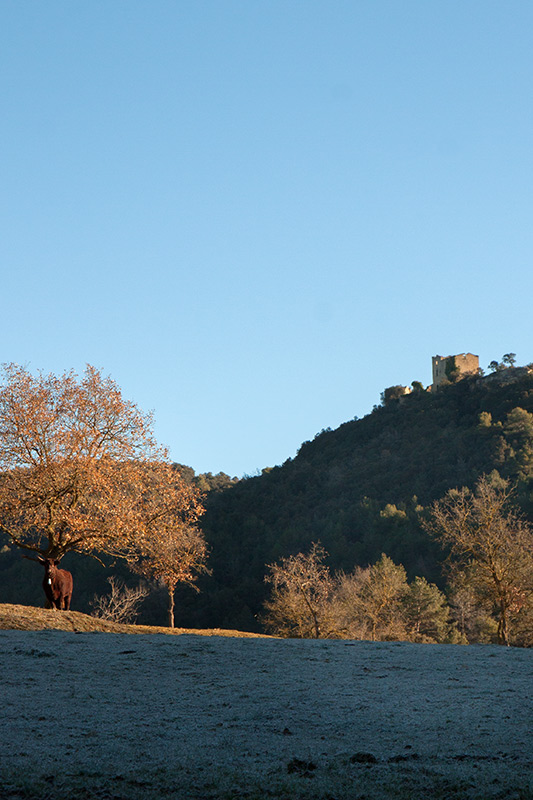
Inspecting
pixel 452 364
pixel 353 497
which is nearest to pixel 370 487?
pixel 353 497

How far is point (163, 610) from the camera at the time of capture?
214ft

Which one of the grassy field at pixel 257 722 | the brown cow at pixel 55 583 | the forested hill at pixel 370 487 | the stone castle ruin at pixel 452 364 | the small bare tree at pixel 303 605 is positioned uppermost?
the stone castle ruin at pixel 452 364

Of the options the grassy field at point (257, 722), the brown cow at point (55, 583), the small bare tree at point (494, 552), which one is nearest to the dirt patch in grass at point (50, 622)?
the brown cow at point (55, 583)

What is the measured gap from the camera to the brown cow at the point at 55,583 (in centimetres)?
2248

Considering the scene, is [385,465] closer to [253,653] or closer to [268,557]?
[268,557]

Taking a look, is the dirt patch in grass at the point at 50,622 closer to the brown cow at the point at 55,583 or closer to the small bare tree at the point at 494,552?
the brown cow at the point at 55,583

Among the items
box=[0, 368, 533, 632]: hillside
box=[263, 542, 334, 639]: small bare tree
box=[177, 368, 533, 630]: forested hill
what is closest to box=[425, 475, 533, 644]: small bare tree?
box=[263, 542, 334, 639]: small bare tree

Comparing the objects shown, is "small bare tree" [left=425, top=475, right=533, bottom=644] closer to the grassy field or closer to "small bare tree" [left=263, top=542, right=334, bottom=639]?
"small bare tree" [left=263, top=542, right=334, bottom=639]

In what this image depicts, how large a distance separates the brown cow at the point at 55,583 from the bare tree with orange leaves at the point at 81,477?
316mm

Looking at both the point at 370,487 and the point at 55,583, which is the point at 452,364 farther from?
the point at 55,583

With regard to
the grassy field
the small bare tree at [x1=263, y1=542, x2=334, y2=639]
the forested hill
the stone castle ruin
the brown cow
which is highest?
the stone castle ruin

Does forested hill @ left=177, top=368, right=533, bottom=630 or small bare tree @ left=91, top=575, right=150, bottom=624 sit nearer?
small bare tree @ left=91, top=575, right=150, bottom=624

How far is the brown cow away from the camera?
22.5 metres

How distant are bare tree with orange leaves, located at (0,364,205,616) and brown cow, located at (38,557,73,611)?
0.32 metres
